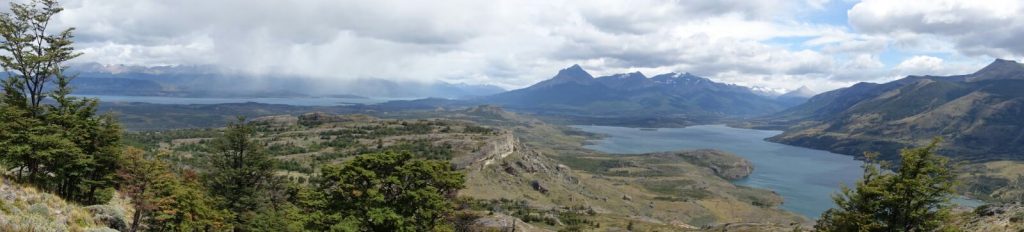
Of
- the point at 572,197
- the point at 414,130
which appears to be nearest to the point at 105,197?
the point at 572,197

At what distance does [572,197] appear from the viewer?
528 ft

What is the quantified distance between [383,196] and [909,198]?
3454 centimetres

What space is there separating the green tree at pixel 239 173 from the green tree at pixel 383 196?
39.2ft

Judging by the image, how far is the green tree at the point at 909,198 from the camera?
116 ft

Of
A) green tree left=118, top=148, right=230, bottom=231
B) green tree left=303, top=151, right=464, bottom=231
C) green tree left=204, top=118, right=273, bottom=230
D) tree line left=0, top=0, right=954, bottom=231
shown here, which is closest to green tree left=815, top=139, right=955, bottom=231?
tree line left=0, top=0, right=954, bottom=231

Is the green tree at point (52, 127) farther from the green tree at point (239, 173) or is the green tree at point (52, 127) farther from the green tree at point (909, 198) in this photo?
the green tree at point (909, 198)

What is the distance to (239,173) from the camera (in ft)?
185

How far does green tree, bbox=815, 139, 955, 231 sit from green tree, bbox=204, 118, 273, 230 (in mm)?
49189

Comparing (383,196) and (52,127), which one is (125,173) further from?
(383,196)

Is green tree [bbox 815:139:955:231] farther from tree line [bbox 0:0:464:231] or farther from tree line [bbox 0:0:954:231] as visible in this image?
tree line [bbox 0:0:464:231]

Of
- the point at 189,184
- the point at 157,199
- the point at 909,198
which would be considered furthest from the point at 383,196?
the point at 909,198

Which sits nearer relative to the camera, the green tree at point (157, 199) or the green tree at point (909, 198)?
the green tree at point (909, 198)

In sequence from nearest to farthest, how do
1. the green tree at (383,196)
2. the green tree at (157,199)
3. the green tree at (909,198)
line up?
the green tree at (909,198) → the green tree at (157,199) → the green tree at (383,196)

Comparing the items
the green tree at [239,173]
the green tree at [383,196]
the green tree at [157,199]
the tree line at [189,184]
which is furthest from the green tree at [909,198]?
the green tree at [239,173]
